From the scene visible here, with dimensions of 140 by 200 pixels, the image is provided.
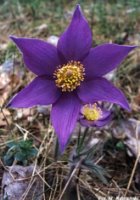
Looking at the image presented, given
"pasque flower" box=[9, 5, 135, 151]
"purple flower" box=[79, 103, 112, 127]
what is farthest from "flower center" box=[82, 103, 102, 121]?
"pasque flower" box=[9, 5, 135, 151]

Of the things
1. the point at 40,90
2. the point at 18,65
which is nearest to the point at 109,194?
the point at 40,90

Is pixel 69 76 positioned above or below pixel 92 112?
above

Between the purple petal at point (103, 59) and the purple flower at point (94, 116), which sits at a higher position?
the purple petal at point (103, 59)

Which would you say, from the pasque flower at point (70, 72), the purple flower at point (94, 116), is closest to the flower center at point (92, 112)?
the purple flower at point (94, 116)

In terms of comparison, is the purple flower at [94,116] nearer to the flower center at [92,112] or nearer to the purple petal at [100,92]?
the flower center at [92,112]

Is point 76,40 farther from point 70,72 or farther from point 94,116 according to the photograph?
point 94,116

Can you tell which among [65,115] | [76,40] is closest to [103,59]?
[76,40]
